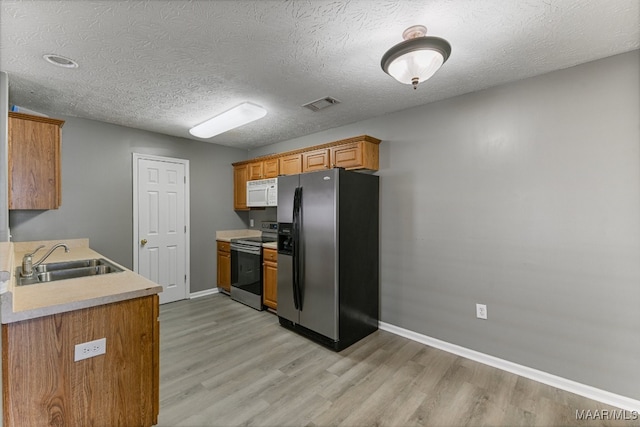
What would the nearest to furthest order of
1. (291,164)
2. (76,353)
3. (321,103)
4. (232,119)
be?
(76,353)
(321,103)
(232,119)
(291,164)

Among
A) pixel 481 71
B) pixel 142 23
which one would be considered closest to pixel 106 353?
pixel 142 23

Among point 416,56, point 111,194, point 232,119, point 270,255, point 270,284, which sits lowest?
point 270,284

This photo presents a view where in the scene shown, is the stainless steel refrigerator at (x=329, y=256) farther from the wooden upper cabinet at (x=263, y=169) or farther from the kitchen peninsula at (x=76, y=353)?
the kitchen peninsula at (x=76, y=353)

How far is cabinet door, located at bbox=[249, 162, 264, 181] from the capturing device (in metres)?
4.41

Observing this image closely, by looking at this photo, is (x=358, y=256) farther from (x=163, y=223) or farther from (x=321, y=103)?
(x=163, y=223)

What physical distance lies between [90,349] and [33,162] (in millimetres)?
2218

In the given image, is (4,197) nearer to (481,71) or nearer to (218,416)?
(218,416)

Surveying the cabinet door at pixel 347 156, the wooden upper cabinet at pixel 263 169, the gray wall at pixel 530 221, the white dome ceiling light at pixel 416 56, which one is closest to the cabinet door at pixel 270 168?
the wooden upper cabinet at pixel 263 169

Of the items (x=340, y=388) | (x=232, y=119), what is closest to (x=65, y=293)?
(x=340, y=388)

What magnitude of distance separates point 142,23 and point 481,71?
239 cm

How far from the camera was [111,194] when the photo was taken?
3623mm

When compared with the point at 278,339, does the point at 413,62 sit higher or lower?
higher

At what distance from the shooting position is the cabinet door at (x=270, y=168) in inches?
163

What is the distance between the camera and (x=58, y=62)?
6.87ft
